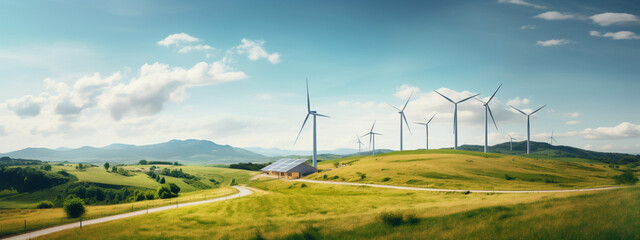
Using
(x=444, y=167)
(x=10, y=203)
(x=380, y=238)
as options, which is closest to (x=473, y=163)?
(x=444, y=167)

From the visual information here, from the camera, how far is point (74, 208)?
195 ft

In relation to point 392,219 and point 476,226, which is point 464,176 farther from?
point 476,226

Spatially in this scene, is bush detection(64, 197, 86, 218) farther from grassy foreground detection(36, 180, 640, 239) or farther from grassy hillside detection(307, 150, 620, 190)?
grassy hillside detection(307, 150, 620, 190)

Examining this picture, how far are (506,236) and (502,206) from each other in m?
11.4

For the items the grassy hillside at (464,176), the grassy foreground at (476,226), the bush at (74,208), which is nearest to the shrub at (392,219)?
the grassy foreground at (476,226)

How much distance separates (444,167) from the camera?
121375 millimetres

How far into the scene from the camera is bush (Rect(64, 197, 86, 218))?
2311 inches

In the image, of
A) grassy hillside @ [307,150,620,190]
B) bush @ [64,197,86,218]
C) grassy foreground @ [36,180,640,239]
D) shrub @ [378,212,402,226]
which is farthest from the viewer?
grassy hillside @ [307,150,620,190]

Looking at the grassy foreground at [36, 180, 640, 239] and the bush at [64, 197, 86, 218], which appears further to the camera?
the bush at [64, 197, 86, 218]

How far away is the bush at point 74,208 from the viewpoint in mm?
58688

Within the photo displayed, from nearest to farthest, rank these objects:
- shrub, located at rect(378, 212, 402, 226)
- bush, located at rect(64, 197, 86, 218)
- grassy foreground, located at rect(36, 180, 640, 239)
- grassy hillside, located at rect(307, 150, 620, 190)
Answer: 1. grassy foreground, located at rect(36, 180, 640, 239)
2. shrub, located at rect(378, 212, 402, 226)
3. bush, located at rect(64, 197, 86, 218)
4. grassy hillside, located at rect(307, 150, 620, 190)

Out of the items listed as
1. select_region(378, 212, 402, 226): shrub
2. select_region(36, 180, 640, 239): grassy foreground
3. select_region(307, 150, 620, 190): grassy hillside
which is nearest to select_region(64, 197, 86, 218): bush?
select_region(36, 180, 640, 239): grassy foreground

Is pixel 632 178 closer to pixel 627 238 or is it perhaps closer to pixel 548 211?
pixel 548 211

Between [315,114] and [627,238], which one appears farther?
[315,114]
